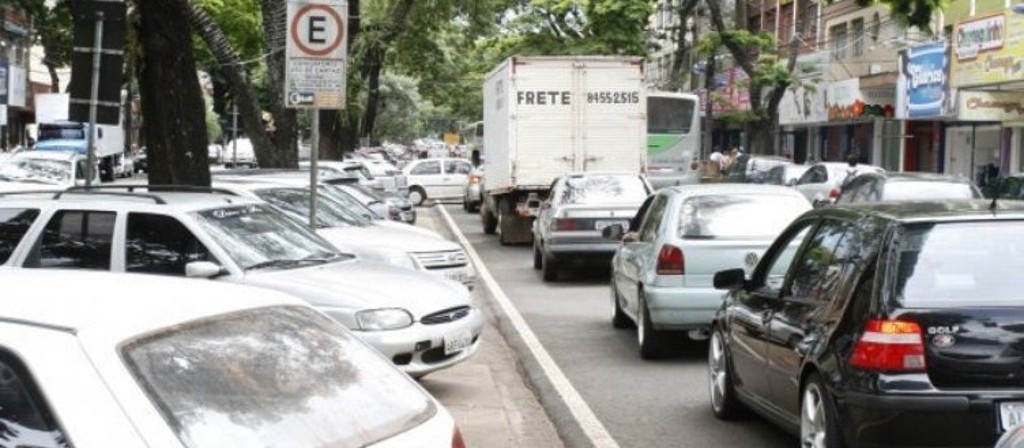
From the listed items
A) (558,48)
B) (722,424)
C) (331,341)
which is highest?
(558,48)

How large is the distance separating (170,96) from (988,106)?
23.2 meters

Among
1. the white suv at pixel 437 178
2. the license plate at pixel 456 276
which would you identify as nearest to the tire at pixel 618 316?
the license plate at pixel 456 276

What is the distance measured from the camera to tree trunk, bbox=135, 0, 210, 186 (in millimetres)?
12188

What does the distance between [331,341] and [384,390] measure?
0.25 meters

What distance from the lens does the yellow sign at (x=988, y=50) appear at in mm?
26094

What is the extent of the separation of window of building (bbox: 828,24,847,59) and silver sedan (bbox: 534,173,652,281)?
26.6 m

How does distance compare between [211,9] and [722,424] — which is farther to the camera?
[211,9]

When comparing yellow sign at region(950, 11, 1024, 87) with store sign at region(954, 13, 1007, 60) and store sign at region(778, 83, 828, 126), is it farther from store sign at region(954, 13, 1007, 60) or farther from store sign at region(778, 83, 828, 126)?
store sign at region(778, 83, 828, 126)

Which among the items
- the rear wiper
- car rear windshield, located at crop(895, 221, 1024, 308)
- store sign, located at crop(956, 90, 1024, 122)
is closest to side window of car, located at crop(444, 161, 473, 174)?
store sign, located at crop(956, 90, 1024, 122)

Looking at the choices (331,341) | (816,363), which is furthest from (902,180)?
(331,341)

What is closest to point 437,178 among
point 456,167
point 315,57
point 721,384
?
point 456,167

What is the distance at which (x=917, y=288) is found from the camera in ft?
18.6

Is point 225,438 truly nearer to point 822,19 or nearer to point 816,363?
point 816,363

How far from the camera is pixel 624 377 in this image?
10.1 metres
